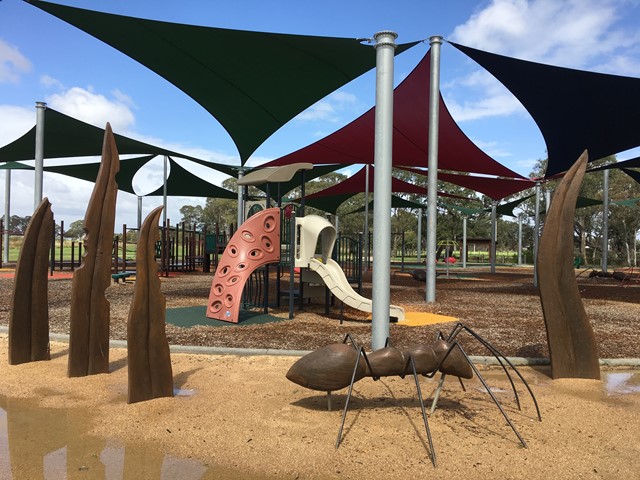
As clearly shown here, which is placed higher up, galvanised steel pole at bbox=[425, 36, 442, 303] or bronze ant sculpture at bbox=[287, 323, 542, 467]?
galvanised steel pole at bbox=[425, 36, 442, 303]

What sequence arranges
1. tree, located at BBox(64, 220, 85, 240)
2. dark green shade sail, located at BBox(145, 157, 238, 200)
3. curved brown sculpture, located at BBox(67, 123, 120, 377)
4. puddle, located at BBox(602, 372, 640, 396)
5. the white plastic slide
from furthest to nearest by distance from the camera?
tree, located at BBox(64, 220, 85, 240) < dark green shade sail, located at BBox(145, 157, 238, 200) < the white plastic slide < curved brown sculpture, located at BBox(67, 123, 120, 377) < puddle, located at BBox(602, 372, 640, 396)

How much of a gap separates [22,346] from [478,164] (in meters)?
13.3

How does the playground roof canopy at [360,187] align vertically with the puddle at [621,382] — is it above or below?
above

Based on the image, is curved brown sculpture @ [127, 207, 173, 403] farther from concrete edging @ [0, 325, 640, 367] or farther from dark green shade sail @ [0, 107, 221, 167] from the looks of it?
dark green shade sail @ [0, 107, 221, 167]

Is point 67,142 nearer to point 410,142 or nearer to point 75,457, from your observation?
point 410,142

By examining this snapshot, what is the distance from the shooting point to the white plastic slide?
8.11m

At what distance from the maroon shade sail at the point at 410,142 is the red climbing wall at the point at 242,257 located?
6022 millimetres

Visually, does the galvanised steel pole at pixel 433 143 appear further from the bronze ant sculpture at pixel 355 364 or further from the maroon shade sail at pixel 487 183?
the maroon shade sail at pixel 487 183

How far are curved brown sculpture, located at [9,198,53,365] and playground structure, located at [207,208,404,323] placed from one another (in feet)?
10.3

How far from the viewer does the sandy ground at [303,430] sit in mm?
2906

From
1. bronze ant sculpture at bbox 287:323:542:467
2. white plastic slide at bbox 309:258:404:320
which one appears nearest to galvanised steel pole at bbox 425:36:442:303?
white plastic slide at bbox 309:258:404:320

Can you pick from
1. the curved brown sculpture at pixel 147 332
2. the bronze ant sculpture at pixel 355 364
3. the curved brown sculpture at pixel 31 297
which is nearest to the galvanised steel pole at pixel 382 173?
the bronze ant sculpture at pixel 355 364

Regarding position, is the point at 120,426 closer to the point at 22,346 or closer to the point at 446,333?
the point at 22,346

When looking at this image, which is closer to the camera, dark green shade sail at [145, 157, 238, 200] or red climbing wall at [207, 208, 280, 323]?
red climbing wall at [207, 208, 280, 323]
